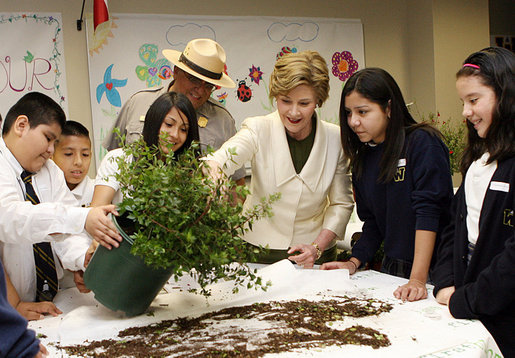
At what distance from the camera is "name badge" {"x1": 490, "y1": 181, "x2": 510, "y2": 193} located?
1538 millimetres

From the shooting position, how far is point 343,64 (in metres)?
5.07

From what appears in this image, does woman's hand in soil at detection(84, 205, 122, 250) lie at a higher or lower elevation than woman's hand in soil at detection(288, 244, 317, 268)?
higher

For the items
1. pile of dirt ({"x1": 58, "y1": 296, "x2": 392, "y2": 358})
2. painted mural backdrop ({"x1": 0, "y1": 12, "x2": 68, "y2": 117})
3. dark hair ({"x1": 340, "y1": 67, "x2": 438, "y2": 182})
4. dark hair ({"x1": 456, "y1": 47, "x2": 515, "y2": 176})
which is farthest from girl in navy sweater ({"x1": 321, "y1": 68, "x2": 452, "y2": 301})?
painted mural backdrop ({"x1": 0, "y1": 12, "x2": 68, "y2": 117})

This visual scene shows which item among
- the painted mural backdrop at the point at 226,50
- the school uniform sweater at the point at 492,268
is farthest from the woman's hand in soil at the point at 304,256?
the painted mural backdrop at the point at 226,50

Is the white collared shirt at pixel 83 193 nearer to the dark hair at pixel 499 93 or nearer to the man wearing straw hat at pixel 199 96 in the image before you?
the man wearing straw hat at pixel 199 96

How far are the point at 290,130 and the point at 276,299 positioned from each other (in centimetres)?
81

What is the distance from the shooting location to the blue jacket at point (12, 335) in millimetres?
875

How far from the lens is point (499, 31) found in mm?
6023

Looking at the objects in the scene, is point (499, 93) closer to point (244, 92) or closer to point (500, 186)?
point (500, 186)

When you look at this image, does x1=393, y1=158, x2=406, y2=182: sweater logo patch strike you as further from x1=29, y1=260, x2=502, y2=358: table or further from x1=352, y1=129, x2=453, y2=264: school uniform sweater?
x1=29, y1=260, x2=502, y2=358: table

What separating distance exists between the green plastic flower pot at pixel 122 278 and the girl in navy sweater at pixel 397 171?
79cm

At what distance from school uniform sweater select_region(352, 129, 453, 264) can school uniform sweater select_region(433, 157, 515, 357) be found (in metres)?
0.16

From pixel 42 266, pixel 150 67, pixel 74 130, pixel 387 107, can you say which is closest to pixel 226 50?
pixel 150 67

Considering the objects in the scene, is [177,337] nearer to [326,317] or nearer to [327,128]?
[326,317]
